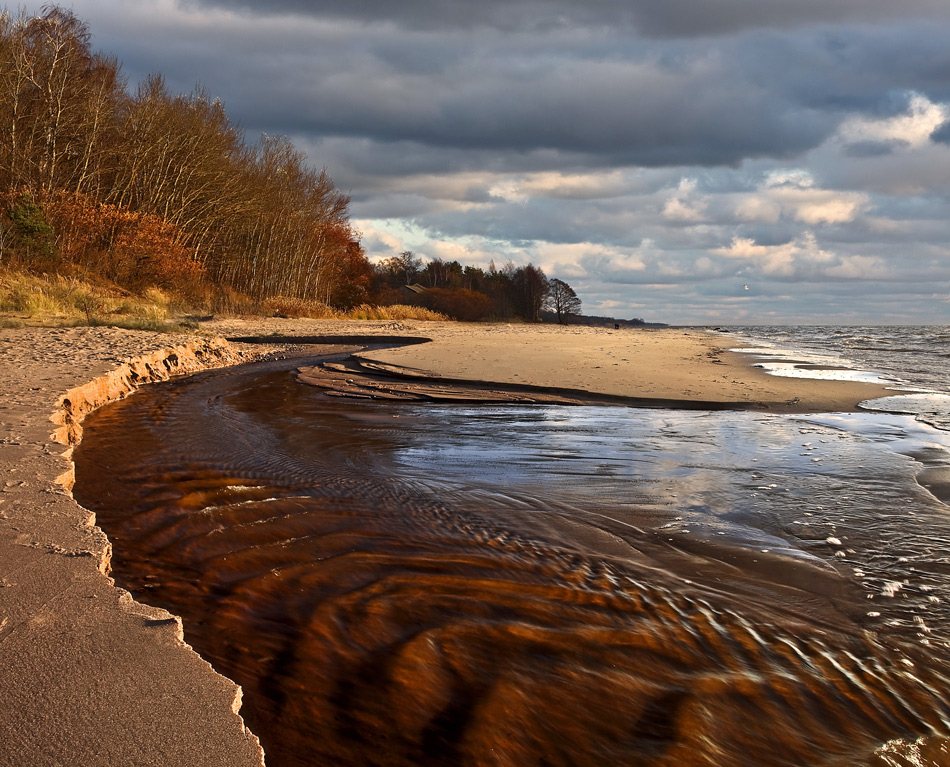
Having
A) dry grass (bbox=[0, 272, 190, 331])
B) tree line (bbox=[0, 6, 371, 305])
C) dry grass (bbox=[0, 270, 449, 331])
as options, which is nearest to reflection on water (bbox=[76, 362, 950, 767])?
dry grass (bbox=[0, 272, 190, 331])

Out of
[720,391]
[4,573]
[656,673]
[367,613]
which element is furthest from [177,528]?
[720,391]

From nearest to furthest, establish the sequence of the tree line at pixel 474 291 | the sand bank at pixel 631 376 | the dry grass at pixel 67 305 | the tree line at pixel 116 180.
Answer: the sand bank at pixel 631 376 → the dry grass at pixel 67 305 → the tree line at pixel 116 180 → the tree line at pixel 474 291

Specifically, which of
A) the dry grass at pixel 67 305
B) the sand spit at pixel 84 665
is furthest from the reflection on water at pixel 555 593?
the dry grass at pixel 67 305

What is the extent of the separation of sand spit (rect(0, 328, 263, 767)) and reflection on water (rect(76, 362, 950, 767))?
0.60 feet

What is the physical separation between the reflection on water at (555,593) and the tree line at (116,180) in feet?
62.3

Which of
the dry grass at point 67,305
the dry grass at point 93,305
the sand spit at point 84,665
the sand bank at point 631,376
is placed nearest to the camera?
the sand spit at point 84,665

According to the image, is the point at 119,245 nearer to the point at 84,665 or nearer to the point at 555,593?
the point at 555,593

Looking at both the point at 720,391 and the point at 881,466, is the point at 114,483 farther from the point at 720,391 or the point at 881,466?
the point at 720,391

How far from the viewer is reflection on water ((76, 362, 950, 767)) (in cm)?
193

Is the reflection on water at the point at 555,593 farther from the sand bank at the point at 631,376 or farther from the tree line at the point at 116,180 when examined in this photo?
the tree line at the point at 116,180

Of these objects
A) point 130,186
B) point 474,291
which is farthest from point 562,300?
point 130,186

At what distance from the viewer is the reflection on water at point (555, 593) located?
193 centimetres

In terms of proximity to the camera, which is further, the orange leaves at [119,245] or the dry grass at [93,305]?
the orange leaves at [119,245]

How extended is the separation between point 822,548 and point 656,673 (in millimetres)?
1513
